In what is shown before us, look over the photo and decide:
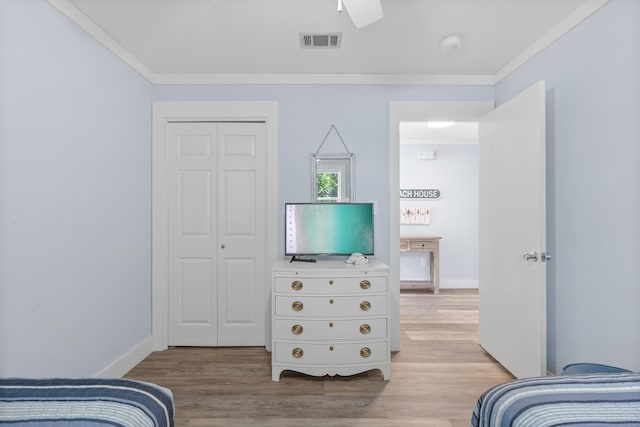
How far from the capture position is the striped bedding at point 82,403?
3.03 ft

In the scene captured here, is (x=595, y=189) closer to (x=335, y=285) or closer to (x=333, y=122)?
(x=335, y=285)

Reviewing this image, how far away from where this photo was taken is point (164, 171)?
304cm

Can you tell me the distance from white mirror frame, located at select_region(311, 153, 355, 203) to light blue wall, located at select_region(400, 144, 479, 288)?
2581mm

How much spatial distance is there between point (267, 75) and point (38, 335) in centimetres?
244

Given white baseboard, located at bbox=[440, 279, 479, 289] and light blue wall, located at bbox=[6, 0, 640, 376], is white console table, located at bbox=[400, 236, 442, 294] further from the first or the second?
light blue wall, located at bbox=[6, 0, 640, 376]

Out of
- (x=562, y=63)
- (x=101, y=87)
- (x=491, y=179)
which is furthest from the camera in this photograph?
(x=491, y=179)

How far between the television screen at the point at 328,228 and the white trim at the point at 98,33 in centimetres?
164

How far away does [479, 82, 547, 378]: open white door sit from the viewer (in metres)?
2.12

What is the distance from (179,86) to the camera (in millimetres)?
3047

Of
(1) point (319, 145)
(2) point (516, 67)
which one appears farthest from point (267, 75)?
(2) point (516, 67)

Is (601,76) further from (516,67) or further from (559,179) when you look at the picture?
(516,67)

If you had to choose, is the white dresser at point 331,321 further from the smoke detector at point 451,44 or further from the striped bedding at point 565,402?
the smoke detector at point 451,44

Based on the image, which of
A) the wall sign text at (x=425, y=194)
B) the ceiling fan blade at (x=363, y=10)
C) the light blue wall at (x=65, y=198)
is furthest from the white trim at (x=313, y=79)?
the wall sign text at (x=425, y=194)

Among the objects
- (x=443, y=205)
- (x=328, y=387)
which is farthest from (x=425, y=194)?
(x=328, y=387)
